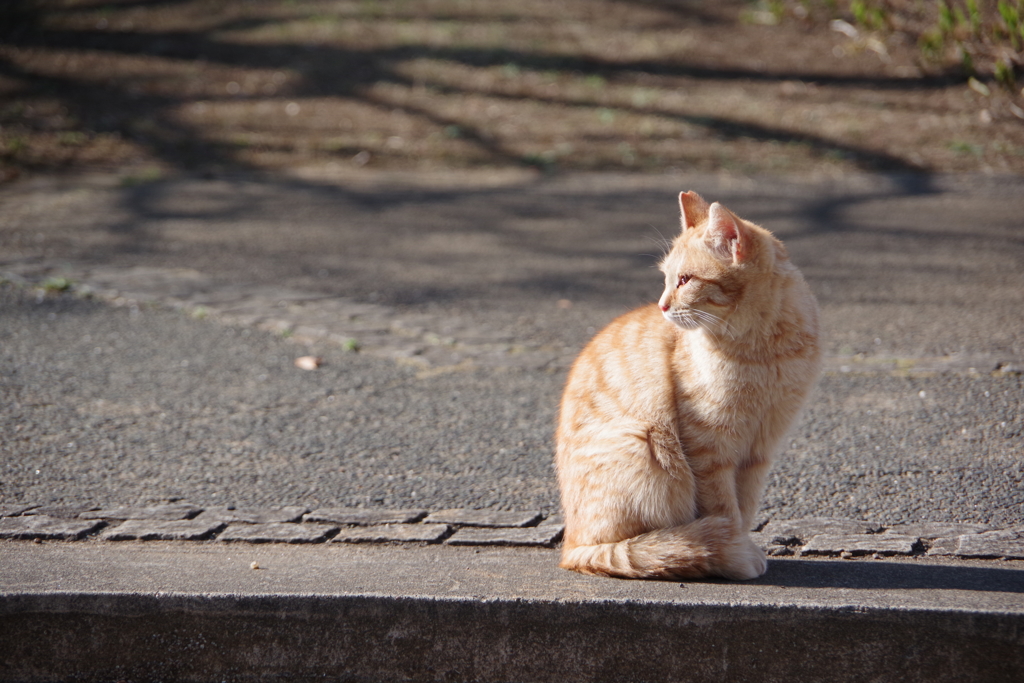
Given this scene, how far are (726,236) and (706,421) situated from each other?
579 mm

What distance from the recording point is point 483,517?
3578mm

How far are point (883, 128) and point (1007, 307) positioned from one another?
199 inches

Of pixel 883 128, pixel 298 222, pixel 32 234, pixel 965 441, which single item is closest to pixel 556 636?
pixel 965 441

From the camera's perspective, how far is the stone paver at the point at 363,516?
Result: 356 cm

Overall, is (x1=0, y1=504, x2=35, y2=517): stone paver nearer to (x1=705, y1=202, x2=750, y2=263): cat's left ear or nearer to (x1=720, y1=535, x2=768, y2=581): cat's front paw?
(x1=720, y1=535, x2=768, y2=581): cat's front paw

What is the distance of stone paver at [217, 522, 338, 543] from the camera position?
11.2 ft

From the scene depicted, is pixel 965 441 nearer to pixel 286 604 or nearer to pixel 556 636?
pixel 556 636

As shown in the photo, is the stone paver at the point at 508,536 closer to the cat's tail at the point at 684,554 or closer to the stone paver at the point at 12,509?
the cat's tail at the point at 684,554

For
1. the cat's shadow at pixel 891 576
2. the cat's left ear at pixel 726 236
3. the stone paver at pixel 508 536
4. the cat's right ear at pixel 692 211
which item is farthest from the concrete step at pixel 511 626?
the cat's right ear at pixel 692 211

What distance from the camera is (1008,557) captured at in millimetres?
3074

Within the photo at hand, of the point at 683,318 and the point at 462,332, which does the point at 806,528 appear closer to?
the point at 683,318

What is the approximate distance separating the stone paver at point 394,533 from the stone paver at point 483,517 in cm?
6

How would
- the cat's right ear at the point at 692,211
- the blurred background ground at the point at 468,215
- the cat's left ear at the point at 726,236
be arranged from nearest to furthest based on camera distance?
the cat's left ear at the point at 726,236 < the cat's right ear at the point at 692,211 < the blurred background ground at the point at 468,215

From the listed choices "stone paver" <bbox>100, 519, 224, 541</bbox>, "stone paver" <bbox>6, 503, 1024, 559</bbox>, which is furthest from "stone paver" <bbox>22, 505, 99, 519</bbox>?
"stone paver" <bbox>100, 519, 224, 541</bbox>
